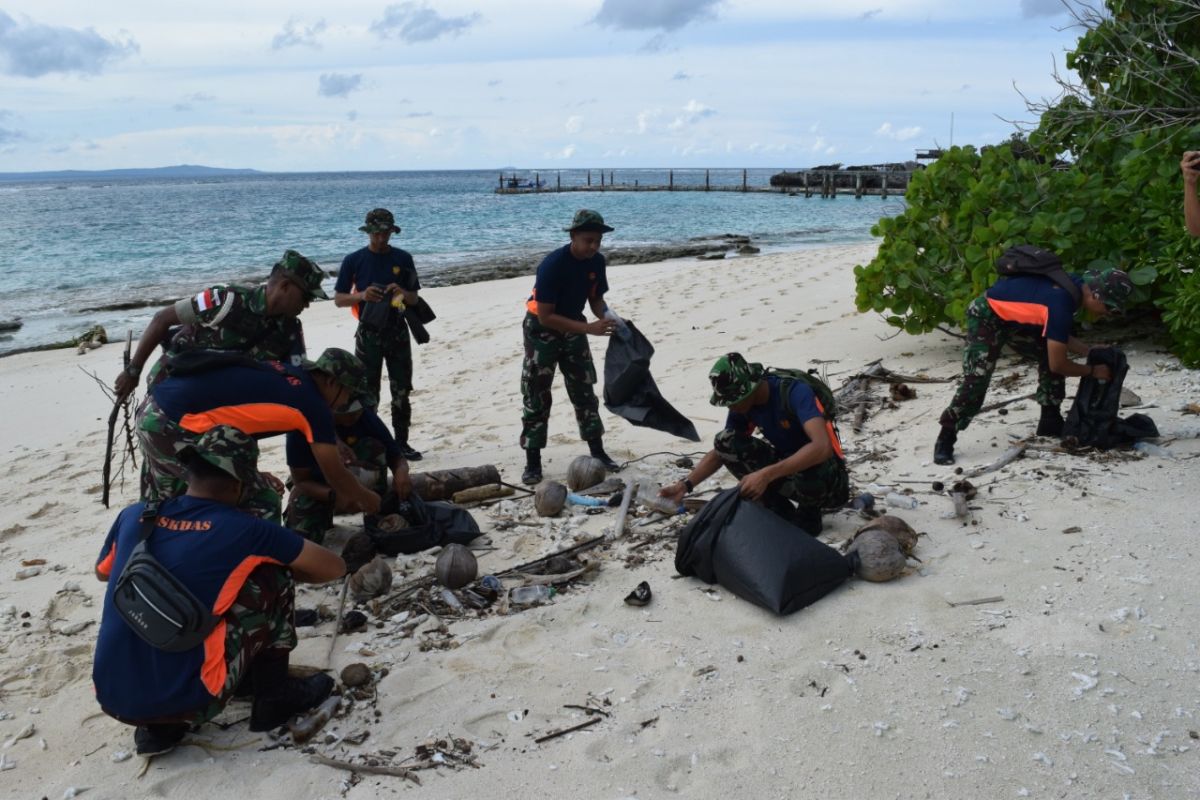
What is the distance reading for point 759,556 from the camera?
3742 mm

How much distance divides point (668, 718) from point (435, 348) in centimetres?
829

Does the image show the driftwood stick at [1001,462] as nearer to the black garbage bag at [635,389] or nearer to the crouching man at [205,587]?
the black garbage bag at [635,389]

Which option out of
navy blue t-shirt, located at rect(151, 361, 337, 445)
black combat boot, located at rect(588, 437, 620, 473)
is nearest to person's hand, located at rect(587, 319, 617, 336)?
black combat boot, located at rect(588, 437, 620, 473)

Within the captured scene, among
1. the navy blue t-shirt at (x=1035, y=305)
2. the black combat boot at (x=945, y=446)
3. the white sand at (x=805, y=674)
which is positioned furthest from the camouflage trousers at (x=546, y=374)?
the navy blue t-shirt at (x=1035, y=305)

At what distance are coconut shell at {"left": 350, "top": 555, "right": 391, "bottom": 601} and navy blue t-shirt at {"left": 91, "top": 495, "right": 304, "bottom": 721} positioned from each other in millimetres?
1214

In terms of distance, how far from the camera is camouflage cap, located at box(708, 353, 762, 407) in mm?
3979

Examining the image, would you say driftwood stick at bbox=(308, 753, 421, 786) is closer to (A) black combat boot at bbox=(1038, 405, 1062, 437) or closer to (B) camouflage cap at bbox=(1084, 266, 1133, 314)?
(A) black combat boot at bbox=(1038, 405, 1062, 437)

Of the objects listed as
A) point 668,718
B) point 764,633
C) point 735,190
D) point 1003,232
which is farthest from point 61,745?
point 735,190

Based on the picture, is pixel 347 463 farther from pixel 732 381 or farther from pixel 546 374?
pixel 732 381

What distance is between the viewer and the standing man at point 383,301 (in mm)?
6148

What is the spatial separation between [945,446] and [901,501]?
2.69 feet

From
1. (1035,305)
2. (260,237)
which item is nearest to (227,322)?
(1035,305)

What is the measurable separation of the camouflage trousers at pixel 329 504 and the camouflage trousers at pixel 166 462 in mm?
639

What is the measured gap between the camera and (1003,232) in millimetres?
6785
